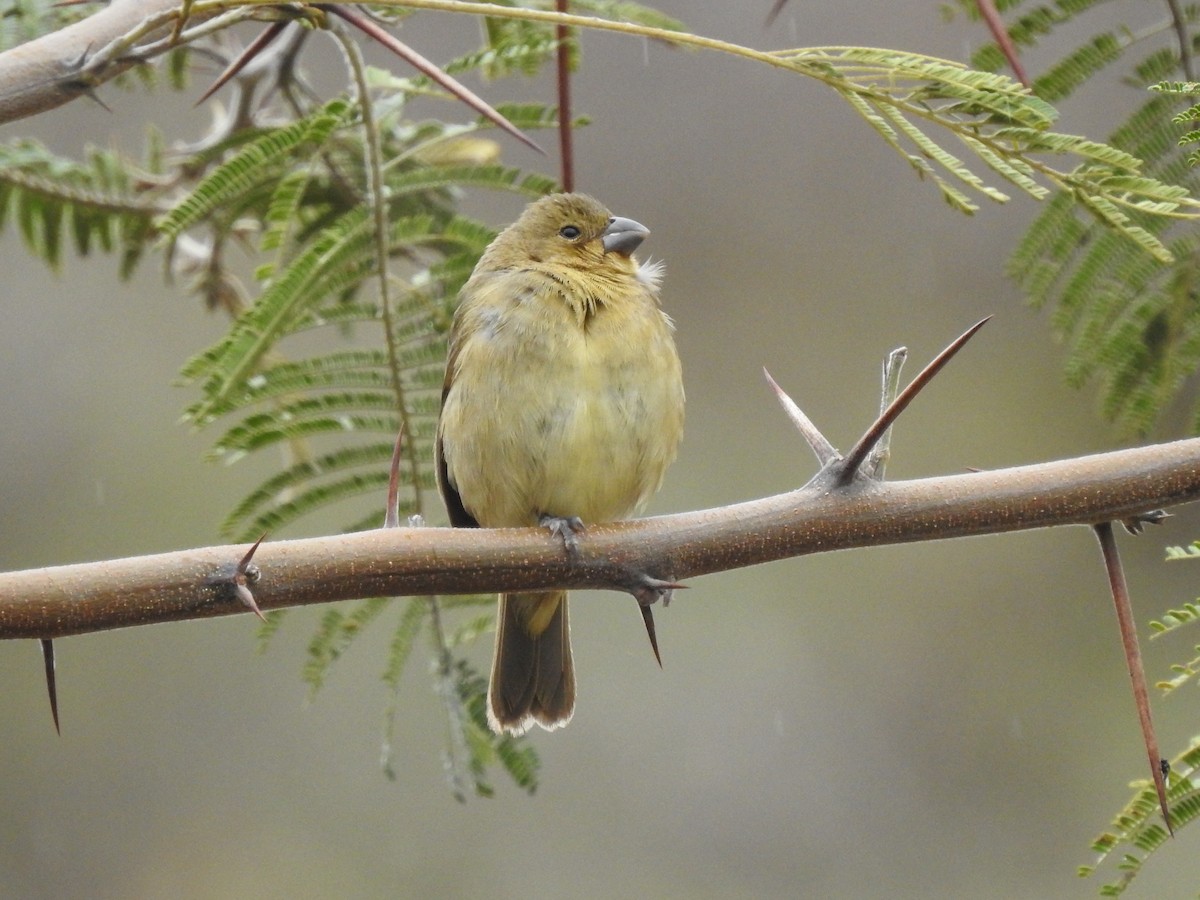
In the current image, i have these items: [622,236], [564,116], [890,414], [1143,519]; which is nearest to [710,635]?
[622,236]

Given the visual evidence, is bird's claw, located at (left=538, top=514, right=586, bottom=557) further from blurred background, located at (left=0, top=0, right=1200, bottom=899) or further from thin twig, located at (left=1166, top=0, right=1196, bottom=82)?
blurred background, located at (left=0, top=0, right=1200, bottom=899)

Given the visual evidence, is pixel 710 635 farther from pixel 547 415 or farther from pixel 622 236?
pixel 547 415

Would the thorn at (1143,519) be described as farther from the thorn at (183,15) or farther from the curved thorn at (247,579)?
the thorn at (183,15)

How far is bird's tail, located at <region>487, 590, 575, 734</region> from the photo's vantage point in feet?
12.3

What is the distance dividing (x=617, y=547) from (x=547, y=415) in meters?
1.32

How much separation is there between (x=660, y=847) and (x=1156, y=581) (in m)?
3.05

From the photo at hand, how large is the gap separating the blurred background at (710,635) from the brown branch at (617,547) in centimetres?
508

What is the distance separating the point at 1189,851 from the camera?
673 centimetres

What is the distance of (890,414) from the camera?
206 centimetres

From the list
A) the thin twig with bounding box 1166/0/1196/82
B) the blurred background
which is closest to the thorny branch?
the thin twig with bounding box 1166/0/1196/82

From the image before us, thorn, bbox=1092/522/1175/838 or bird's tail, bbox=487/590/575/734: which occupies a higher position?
thorn, bbox=1092/522/1175/838

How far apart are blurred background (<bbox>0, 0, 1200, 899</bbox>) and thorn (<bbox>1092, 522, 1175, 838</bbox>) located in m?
5.37

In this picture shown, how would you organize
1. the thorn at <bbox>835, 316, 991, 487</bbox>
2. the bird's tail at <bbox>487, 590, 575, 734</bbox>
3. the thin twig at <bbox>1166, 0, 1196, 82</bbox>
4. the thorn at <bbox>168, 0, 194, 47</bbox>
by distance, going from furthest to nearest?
the bird's tail at <bbox>487, 590, 575, 734</bbox>, the thin twig at <bbox>1166, 0, 1196, 82</bbox>, the thorn at <bbox>168, 0, 194, 47</bbox>, the thorn at <bbox>835, 316, 991, 487</bbox>

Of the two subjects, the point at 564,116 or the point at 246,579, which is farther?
the point at 564,116
